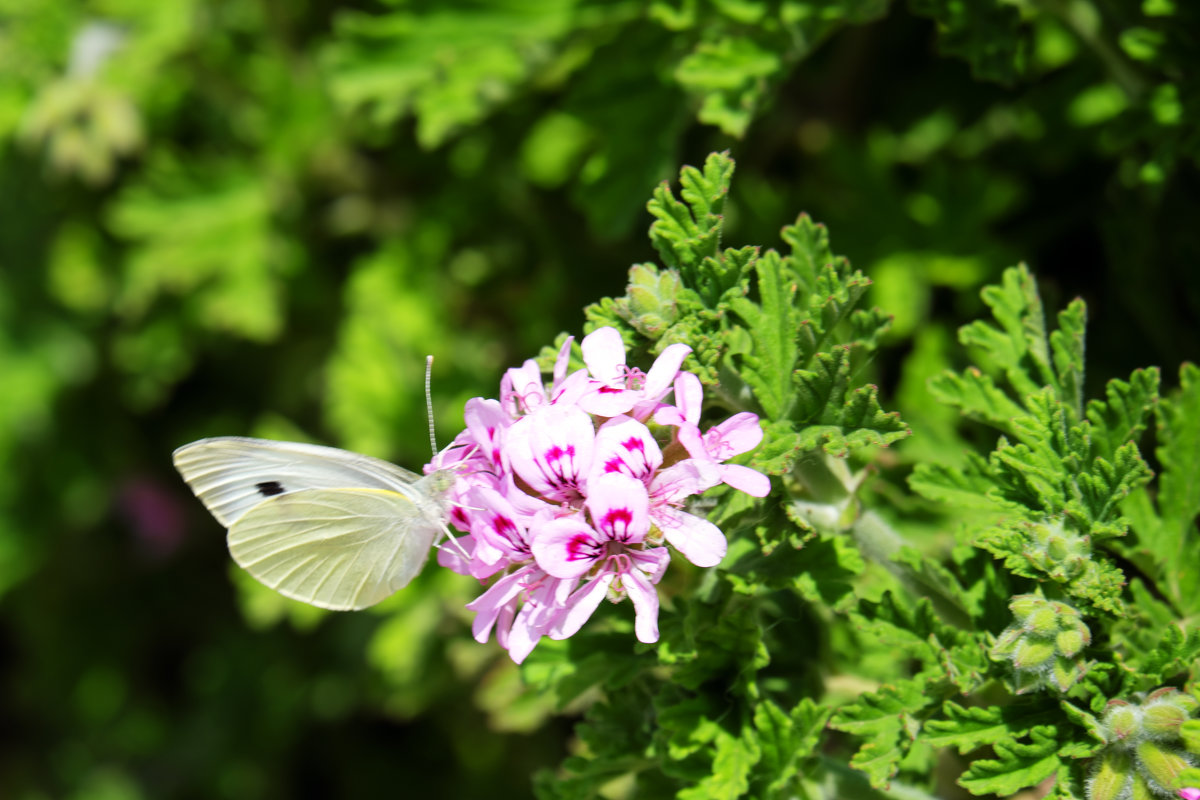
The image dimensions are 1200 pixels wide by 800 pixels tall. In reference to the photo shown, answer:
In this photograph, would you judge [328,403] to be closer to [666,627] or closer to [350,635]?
[350,635]

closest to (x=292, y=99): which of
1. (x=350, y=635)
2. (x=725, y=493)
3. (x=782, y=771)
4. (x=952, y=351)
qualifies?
(x=350, y=635)

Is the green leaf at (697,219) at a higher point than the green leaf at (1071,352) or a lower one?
higher

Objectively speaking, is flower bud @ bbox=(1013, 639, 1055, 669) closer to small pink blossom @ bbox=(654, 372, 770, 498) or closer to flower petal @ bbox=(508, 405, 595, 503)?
small pink blossom @ bbox=(654, 372, 770, 498)

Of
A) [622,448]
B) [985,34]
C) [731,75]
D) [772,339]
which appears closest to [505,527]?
[622,448]

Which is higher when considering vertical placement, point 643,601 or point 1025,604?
point 643,601

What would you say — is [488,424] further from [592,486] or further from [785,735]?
[785,735]

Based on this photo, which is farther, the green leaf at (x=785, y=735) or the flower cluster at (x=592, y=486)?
the green leaf at (x=785, y=735)

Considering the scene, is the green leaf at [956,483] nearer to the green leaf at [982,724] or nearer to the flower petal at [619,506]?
the green leaf at [982,724]

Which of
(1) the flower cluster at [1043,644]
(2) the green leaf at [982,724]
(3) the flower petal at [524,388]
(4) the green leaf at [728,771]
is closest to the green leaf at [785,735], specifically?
(4) the green leaf at [728,771]
